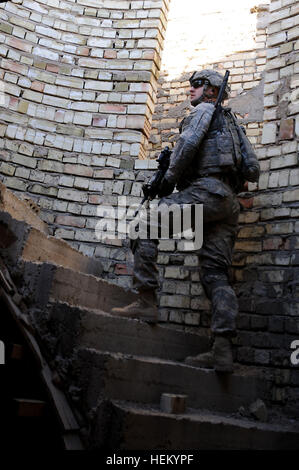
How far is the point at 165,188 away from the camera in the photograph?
3.18m

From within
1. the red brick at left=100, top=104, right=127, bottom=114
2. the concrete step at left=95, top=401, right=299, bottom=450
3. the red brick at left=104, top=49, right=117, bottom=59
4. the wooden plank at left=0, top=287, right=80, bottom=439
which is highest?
the red brick at left=104, top=49, right=117, bottom=59

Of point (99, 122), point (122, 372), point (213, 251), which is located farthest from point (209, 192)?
point (99, 122)

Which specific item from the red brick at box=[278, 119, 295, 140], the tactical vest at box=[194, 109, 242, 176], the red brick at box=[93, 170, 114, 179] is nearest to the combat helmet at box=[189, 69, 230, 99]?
the tactical vest at box=[194, 109, 242, 176]

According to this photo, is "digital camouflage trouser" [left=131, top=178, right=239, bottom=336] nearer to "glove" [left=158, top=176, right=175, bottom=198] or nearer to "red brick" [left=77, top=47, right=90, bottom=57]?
"glove" [left=158, top=176, right=175, bottom=198]

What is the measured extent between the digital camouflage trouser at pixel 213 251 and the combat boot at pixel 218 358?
0.07 metres

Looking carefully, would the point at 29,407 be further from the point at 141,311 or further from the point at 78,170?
the point at 78,170

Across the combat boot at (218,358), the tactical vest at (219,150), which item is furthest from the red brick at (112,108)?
the combat boot at (218,358)

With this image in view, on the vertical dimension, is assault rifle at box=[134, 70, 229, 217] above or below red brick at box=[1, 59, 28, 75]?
below

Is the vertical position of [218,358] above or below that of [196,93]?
below

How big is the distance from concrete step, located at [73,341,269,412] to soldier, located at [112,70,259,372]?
0.18 m

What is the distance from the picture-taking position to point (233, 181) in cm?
316

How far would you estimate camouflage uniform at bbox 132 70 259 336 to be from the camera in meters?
2.81

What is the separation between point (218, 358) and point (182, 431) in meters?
0.69
